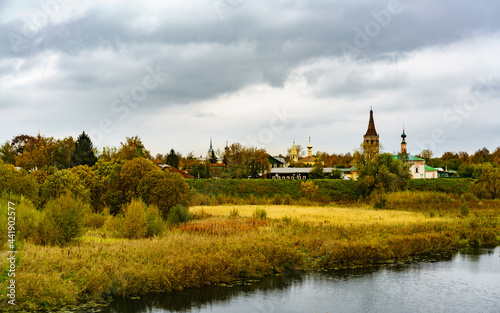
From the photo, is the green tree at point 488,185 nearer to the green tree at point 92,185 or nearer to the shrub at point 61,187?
the green tree at point 92,185

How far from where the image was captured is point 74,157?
226 feet

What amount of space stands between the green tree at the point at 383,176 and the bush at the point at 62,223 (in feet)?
175

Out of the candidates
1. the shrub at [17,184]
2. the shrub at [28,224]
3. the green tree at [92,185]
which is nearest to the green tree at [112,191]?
the green tree at [92,185]

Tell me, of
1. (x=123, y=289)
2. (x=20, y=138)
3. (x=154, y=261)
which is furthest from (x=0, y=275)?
(x=20, y=138)

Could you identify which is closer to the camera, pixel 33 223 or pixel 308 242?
pixel 33 223

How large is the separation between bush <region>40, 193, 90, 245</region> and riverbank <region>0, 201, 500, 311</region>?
2.10 ft

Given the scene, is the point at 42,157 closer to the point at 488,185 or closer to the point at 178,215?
the point at 178,215

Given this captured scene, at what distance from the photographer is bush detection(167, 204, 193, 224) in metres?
32.0

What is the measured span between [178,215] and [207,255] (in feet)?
40.5

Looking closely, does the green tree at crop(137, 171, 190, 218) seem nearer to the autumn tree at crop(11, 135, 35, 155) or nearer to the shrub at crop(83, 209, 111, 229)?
the shrub at crop(83, 209, 111, 229)

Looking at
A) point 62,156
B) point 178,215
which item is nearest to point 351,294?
point 178,215

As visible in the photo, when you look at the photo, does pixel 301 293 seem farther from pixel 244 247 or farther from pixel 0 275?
pixel 0 275

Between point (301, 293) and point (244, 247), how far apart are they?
432cm

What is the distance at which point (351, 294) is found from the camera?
18609 mm
